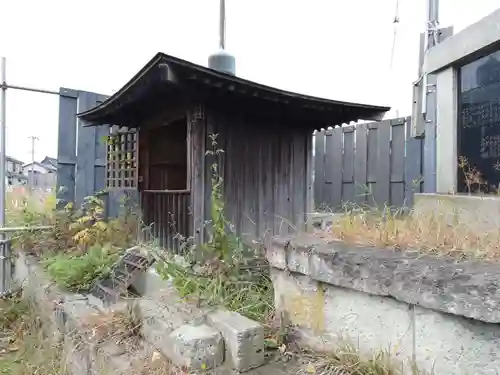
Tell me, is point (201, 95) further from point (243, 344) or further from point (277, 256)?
point (243, 344)

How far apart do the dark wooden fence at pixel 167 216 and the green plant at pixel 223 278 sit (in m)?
1.02

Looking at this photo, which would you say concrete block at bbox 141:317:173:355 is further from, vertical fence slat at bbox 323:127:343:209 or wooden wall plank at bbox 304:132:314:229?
vertical fence slat at bbox 323:127:343:209

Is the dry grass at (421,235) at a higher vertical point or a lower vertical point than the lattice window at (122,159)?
lower

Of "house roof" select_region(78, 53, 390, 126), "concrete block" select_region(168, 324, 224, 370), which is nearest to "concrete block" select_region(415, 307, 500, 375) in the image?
"concrete block" select_region(168, 324, 224, 370)

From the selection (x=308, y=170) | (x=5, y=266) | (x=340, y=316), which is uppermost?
(x=308, y=170)

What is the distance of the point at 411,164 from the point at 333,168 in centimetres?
219

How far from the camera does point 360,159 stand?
8.75 meters

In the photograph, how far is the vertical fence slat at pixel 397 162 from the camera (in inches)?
309

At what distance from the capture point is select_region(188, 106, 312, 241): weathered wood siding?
14.2ft

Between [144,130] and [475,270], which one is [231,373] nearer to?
[475,270]

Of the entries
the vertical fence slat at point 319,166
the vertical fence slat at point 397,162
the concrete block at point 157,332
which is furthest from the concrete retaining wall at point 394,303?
the vertical fence slat at point 319,166

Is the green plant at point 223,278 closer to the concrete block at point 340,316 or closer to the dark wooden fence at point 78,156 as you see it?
the concrete block at point 340,316

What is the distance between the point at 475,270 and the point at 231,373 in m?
1.45

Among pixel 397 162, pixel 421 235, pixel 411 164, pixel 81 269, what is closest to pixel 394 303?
pixel 421 235
